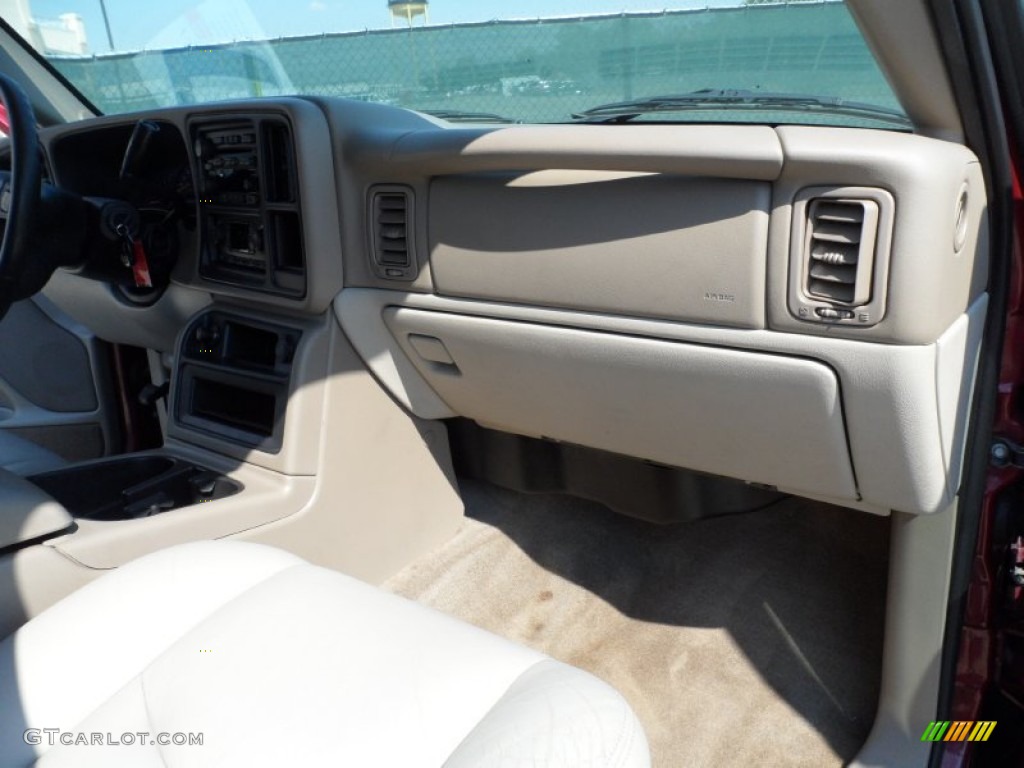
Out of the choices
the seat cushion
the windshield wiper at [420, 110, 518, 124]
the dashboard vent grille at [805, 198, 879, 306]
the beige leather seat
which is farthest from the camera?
the seat cushion

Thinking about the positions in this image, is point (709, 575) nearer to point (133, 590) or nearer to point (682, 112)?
point (682, 112)

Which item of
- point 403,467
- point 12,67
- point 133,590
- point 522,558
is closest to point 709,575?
point 522,558

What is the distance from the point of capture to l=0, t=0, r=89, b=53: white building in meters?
2.79

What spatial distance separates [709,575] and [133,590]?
4.86ft

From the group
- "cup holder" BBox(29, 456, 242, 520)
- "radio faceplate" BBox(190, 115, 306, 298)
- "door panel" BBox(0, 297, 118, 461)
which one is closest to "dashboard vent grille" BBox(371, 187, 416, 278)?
"radio faceplate" BBox(190, 115, 306, 298)

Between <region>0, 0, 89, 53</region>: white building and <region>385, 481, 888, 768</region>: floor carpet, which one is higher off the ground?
<region>0, 0, 89, 53</region>: white building

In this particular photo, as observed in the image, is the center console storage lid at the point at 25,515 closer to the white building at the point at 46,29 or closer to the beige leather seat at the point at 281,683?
the beige leather seat at the point at 281,683

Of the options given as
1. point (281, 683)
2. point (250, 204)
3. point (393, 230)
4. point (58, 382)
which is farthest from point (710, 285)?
point (58, 382)

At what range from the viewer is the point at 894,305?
47.8 inches

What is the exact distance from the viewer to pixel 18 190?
1.56m

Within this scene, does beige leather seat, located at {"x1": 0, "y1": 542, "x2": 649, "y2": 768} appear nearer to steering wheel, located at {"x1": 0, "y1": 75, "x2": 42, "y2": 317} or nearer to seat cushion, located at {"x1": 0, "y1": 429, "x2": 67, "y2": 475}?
steering wheel, located at {"x1": 0, "y1": 75, "x2": 42, "y2": 317}

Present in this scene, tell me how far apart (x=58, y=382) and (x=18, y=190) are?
144cm

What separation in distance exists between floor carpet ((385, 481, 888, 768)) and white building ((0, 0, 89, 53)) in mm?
2152

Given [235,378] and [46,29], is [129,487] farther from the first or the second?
[46,29]
